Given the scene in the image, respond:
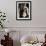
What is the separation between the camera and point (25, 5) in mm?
3270

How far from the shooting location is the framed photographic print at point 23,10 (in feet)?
10.7

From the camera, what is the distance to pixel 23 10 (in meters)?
3.29

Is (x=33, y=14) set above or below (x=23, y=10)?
below

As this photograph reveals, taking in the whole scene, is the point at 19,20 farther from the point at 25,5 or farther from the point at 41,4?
the point at 41,4

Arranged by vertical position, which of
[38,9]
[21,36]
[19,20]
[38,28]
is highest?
[38,9]

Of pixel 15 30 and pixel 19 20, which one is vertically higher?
pixel 19 20

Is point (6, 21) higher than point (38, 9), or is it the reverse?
point (38, 9)

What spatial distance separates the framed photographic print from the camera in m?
3.25

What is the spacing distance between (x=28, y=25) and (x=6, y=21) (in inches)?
22.6

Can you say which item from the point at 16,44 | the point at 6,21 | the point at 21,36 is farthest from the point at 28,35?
the point at 6,21

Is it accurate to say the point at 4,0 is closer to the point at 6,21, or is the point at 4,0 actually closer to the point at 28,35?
the point at 6,21

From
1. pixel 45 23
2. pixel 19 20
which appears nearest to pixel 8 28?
pixel 19 20

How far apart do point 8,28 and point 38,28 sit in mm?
766

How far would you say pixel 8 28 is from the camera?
10.7ft
